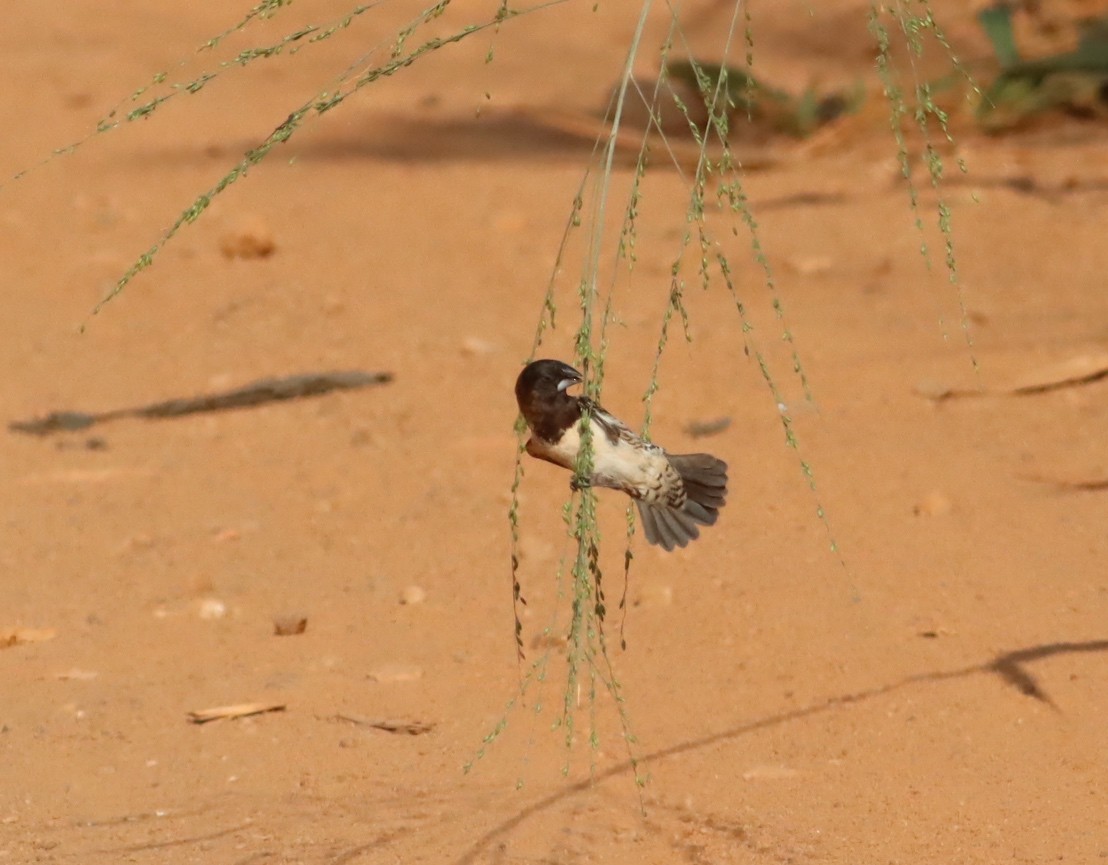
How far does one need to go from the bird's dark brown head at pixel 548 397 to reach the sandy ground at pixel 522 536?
1.01ft

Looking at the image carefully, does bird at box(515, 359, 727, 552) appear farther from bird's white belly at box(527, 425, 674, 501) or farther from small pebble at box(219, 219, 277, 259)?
small pebble at box(219, 219, 277, 259)

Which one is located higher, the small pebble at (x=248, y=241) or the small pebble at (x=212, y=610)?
the small pebble at (x=248, y=241)

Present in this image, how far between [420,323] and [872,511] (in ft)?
7.69

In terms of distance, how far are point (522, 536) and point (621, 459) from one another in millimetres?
2043

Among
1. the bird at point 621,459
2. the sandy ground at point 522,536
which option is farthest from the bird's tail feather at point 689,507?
the sandy ground at point 522,536

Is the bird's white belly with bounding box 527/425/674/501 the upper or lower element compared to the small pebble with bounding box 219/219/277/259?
lower

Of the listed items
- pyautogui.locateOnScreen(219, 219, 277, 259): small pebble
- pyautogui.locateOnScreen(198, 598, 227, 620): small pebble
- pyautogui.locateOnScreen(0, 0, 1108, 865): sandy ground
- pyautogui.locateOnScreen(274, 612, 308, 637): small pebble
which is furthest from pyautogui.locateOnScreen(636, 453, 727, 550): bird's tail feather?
pyautogui.locateOnScreen(219, 219, 277, 259): small pebble

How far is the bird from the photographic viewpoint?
2043mm

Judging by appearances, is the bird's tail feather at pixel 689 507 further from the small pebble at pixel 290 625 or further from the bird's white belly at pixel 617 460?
the small pebble at pixel 290 625

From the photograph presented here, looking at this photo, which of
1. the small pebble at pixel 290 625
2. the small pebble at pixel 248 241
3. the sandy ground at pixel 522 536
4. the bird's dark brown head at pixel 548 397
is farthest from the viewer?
the small pebble at pixel 248 241

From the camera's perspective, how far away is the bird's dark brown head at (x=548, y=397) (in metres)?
2.03

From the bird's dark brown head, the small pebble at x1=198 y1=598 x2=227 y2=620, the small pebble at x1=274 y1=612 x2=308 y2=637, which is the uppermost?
the small pebble at x1=198 y1=598 x2=227 y2=620

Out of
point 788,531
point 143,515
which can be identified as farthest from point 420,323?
point 788,531

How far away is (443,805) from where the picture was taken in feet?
9.94
